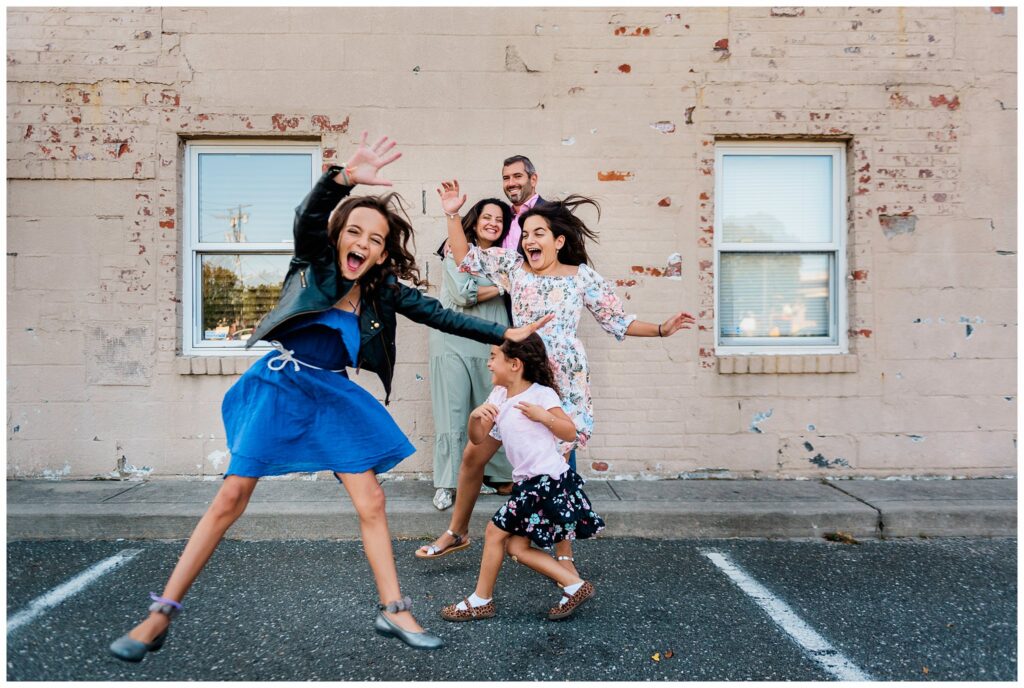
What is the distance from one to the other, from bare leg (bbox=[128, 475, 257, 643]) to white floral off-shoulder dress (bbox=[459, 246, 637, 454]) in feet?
5.19

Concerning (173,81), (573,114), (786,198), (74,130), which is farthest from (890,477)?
(74,130)

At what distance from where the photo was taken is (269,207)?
5.51 metres

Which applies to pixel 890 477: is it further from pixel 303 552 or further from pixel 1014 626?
pixel 303 552

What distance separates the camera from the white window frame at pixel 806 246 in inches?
217

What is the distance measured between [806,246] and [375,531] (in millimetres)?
4336

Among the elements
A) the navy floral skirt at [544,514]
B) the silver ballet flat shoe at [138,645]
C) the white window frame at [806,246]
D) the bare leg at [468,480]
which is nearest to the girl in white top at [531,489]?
the navy floral skirt at [544,514]

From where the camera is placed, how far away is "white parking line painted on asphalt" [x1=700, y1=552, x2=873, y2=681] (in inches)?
104

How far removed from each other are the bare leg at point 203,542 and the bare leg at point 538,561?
114 centimetres

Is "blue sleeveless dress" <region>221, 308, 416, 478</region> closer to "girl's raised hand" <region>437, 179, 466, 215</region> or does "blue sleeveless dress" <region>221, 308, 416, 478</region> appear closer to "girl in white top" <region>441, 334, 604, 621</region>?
"girl in white top" <region>441, 334, 604, 621</region>

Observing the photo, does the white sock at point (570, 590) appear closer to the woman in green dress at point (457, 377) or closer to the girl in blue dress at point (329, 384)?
the girl in blue dress at point (329, 384)

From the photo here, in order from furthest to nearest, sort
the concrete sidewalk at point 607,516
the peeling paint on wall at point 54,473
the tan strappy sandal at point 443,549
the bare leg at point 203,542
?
1. the peeling paint on wall at point 54,473
2. the concrete sidewalk at point 607,516
3. the tan strappy sandal at point 443,549
4. the bare leg at point 203,542

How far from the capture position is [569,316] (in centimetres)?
371

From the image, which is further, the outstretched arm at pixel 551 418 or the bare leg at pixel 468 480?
the bare leg at pixel 468 480

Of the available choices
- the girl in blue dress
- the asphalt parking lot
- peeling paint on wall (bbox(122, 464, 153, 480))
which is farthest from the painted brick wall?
the girl in blue dress
